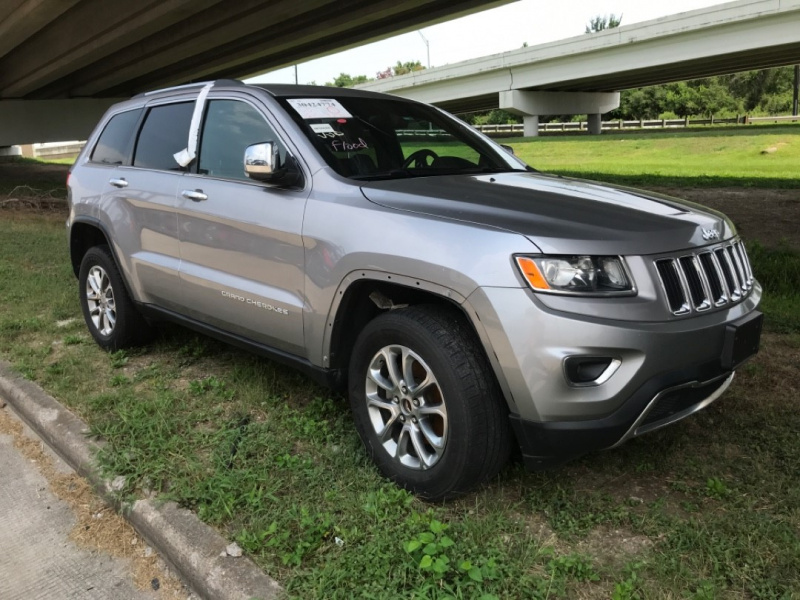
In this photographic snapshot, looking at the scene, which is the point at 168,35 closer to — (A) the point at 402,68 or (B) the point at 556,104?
(B) the point at 556,104

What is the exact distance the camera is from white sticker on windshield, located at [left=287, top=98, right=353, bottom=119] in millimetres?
3695

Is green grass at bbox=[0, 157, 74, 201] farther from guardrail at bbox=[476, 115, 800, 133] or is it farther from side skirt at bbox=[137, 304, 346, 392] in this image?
guardrail at bbox=[476, 115, 800, 133]

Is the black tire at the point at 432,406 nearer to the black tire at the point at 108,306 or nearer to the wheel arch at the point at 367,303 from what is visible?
the wheel arch at the point at 367,303

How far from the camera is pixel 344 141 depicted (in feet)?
12.0

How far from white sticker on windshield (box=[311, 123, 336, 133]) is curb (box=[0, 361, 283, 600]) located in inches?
77.1

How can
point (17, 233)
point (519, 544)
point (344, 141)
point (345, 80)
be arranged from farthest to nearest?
point (345, 80), point (17, 233), point (344, 141), point (519, 544)

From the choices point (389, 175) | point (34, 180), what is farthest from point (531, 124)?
point (389, 175)

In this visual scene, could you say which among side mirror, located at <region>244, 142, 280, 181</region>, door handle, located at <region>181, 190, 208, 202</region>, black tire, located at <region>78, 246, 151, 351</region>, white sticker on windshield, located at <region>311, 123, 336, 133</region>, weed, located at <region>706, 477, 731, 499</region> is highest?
white sticker on windshield, located at <region>311, 123, 336, 133</region>

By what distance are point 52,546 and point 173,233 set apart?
188 centimetres

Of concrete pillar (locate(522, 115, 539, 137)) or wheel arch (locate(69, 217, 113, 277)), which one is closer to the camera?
wheel arch (locate(69, 217, 113, 277))

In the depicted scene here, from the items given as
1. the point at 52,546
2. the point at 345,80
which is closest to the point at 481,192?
the point at 52,546

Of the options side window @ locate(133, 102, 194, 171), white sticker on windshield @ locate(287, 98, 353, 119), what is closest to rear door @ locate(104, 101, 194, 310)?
side window @ locate(133, 102, 194, 171)

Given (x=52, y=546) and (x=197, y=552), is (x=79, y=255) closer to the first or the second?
(x=52, y=546)

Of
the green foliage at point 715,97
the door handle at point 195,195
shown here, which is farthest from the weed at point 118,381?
the green foliage at point 715,97
